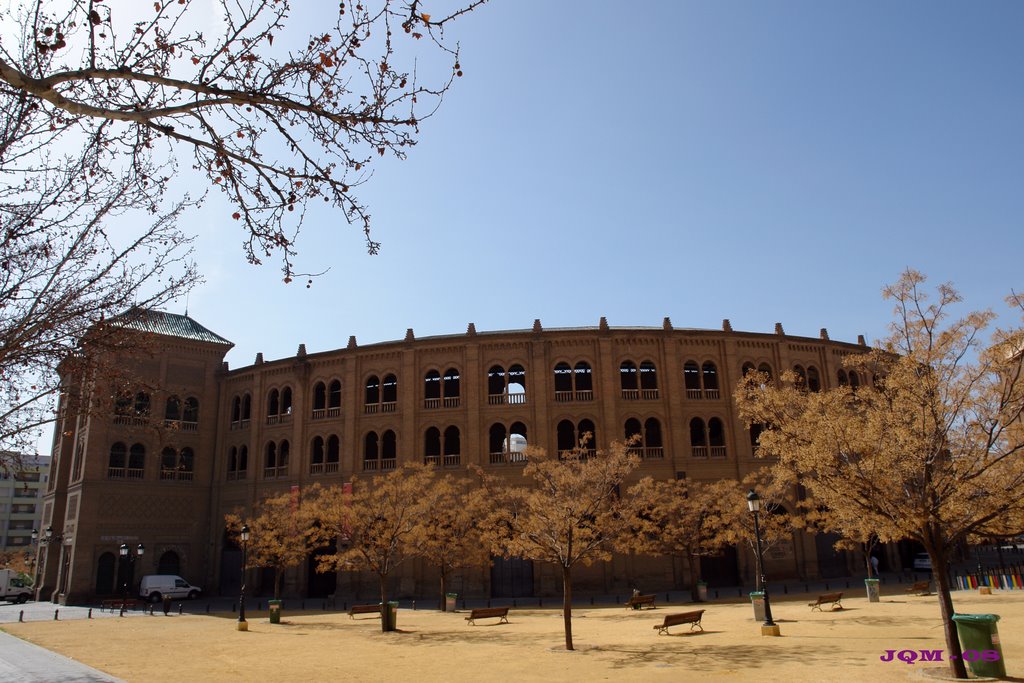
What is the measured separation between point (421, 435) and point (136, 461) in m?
18.6

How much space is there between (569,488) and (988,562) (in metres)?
40.6

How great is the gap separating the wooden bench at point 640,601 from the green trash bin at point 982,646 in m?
15.4

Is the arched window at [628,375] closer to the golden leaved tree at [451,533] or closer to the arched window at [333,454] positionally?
the golden leaved tree at [451,533]

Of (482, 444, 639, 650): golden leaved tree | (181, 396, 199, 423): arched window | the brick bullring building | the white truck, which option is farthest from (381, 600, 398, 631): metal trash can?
the white truck

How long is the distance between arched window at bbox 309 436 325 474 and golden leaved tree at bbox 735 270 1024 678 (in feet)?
104

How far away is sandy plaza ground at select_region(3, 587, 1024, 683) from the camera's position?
46.7 ft

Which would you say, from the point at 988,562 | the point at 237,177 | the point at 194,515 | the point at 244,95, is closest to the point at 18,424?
the point at 237,177

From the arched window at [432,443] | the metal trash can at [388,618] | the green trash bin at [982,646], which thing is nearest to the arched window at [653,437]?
the arched window at [432,443]

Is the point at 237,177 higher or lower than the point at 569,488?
higher

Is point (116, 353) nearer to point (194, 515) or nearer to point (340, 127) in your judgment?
point (340, 127)

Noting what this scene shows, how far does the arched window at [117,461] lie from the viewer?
137 ft

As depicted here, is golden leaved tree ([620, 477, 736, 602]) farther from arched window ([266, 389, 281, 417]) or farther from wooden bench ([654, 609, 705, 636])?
arched window ([266, 389, 281, 417])

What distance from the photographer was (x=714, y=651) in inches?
650

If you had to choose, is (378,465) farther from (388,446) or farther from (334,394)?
(334,394)
